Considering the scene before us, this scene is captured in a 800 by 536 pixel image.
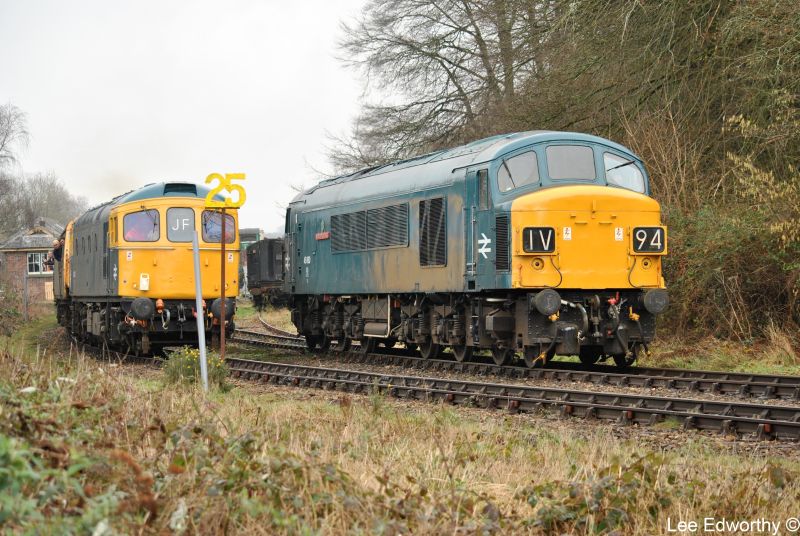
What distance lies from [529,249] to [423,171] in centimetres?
359

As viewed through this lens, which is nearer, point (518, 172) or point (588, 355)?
point (518, 172)

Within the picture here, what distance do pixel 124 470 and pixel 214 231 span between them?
15345 millimetres

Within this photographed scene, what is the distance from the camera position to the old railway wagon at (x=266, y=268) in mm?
32969

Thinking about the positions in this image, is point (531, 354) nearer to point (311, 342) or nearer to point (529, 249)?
point (529, 249)

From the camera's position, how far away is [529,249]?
578 inches

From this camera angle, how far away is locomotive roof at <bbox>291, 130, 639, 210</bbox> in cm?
1577

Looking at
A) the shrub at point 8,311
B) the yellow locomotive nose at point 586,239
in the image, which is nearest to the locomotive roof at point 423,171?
the yellow locomotive nose at point 586,239

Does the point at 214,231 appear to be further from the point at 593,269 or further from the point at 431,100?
the point at 431,100

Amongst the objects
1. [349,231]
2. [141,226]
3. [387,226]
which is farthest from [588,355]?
[141,226]

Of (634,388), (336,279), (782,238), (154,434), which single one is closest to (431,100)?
(336,279)

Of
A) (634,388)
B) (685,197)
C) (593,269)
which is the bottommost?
(634,388)

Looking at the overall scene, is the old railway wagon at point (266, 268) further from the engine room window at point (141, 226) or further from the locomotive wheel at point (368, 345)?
the locomotive wheel at point (368, 345)

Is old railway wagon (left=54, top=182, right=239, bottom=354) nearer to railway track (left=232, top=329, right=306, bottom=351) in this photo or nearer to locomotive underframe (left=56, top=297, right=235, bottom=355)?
locomotive underframe (left=56, top=297, right=235, bottom=355)

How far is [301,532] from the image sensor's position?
17.0 feet
